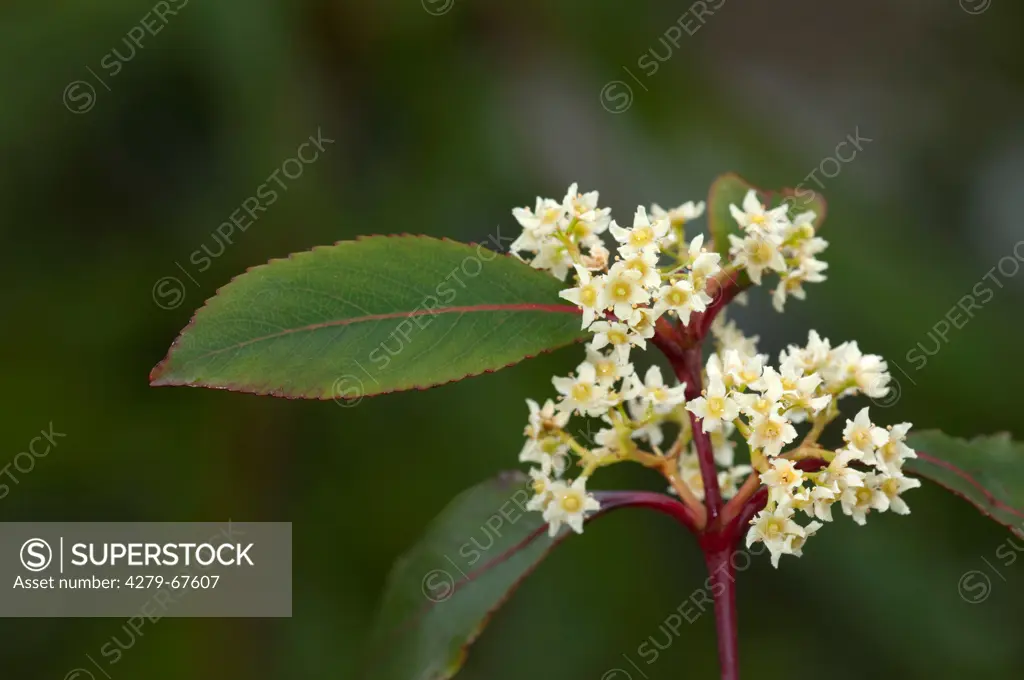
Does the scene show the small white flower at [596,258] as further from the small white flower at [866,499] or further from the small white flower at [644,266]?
the small white flower at [866,499]

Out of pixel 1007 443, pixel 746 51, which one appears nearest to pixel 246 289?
pixel 1007 443

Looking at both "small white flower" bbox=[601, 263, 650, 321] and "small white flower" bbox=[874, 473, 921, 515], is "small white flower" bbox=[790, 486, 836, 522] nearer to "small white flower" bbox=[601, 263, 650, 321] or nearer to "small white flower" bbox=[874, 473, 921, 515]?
"small white flower" bbox=[874, 473, 921, 515]

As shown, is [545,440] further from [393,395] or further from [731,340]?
[393,395]

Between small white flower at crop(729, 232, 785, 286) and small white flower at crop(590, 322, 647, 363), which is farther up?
small white flower at crop(729, 232, 785, 286)

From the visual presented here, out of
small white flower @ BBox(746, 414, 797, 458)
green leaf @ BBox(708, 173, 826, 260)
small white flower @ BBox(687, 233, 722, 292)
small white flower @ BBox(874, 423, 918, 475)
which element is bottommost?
small white flower @ BBox(874, 423, 918, 475)

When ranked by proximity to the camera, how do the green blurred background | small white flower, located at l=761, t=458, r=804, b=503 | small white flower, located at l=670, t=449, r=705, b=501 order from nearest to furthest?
small white flower, located at l=761, t=458, r=804, b=503, small white flower, located at l=670, t=449, r=705, b=501, the green blurred background

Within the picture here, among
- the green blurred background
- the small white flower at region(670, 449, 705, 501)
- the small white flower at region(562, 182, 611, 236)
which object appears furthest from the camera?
the green blurred background

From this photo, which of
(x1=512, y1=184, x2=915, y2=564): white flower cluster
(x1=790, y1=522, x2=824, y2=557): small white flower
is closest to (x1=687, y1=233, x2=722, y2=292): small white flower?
(x1=512, y1=184, x2=915, y2=564): white flower cluster

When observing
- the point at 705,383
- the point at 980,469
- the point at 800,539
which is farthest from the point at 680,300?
the point at 980,469

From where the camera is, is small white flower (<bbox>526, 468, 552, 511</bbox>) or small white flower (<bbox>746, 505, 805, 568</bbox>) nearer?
small white flower (<bbox>746, 505, 805, 568</bbox>)
